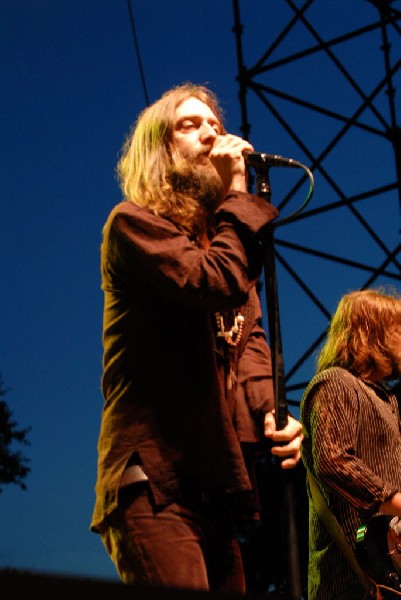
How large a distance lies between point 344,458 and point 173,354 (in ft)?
→ 3.75

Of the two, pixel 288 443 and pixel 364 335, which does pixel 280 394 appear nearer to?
pixel 288 443

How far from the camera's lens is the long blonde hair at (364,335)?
11.6 ft

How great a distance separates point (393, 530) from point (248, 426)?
98 cm


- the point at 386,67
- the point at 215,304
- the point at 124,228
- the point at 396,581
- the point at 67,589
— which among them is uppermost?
the point at 386,67

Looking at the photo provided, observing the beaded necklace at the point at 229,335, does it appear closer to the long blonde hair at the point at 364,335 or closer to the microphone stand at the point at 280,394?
the microphone stand at the point at 280,394

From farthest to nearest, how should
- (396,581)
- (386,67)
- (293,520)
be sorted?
(386,67), (396,581), (293,520)

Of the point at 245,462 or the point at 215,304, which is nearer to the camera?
the point at 215,304

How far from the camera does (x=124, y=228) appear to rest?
7.29 ft

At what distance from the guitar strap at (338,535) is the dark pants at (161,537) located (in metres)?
0.96

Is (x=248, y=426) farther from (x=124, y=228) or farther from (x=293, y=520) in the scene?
(x=124, y=228)

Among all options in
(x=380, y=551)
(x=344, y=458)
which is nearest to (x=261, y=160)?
(x=344, y=458)

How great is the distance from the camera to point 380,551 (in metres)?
2.94

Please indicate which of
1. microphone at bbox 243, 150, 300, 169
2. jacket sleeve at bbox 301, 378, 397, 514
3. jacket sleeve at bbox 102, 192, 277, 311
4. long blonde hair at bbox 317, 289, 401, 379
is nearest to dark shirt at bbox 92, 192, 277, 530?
jacket sleeve at bbox 102, 192, 277, 311

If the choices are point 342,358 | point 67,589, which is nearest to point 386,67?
point 342,358
